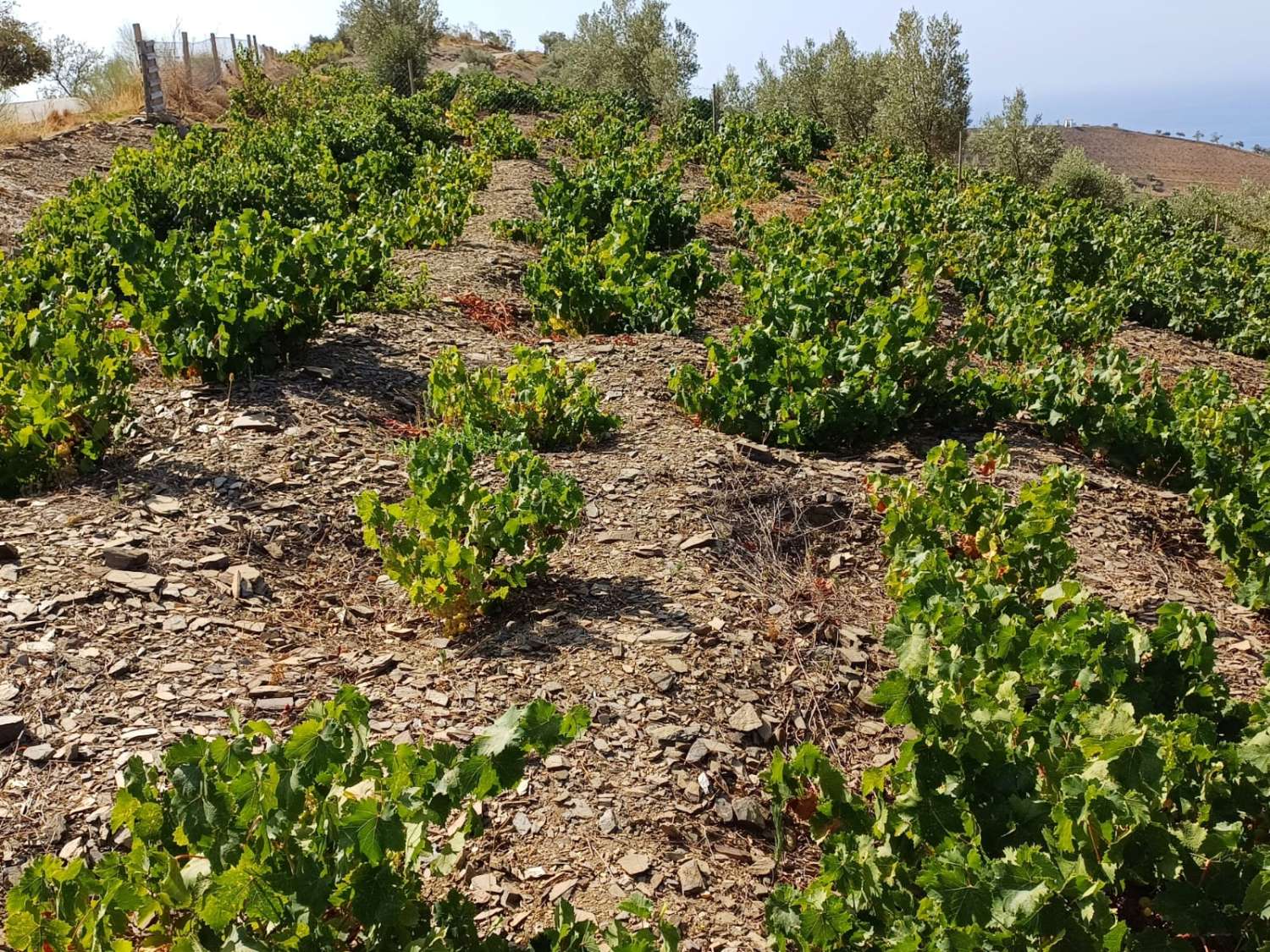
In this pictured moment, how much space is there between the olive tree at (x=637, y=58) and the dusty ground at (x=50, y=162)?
2016 centimetres

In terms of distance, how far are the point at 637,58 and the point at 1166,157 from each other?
154 ft

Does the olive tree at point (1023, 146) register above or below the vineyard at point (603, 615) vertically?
above

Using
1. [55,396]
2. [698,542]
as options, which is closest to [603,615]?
[698,542]

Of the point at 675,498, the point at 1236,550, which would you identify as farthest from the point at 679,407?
the point at 1236,550

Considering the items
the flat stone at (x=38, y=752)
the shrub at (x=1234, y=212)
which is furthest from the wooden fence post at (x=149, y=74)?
the shrub at (x=1234, y=212)

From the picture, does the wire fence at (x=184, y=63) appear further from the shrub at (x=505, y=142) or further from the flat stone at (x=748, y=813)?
the flat stone at (x=748, y=813)

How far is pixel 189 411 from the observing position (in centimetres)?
Result: 571

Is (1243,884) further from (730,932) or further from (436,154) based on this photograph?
(436,154)

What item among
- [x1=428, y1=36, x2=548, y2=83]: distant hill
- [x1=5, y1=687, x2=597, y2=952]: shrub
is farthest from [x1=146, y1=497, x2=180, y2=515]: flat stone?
[x1=428, y1=36, x2=548, y2=83]: distant hill

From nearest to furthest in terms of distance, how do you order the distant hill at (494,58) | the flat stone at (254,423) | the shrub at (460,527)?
the shrub at (460,527) → the flat stone at (254,423) → the distant hill at (494,58)

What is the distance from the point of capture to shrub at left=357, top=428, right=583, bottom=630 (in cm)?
398

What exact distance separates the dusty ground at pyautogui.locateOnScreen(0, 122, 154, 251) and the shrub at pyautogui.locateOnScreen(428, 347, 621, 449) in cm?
634

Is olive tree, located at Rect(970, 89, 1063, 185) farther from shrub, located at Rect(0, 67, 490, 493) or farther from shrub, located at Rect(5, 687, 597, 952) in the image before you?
shrub, located at Rect(5, 687, 597, 952)

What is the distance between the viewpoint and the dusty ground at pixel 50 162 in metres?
11.5
